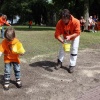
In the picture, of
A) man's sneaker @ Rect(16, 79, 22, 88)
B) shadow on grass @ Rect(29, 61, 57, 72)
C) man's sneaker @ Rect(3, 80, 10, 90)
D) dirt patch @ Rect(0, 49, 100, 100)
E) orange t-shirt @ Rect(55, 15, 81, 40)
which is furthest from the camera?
shadow on grass @ Rect(29, 61, 57, 72)

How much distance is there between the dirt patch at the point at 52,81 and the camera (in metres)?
6.67

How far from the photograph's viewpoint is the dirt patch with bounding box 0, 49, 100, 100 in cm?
667

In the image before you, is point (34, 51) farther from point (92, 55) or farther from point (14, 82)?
point (14, 82)

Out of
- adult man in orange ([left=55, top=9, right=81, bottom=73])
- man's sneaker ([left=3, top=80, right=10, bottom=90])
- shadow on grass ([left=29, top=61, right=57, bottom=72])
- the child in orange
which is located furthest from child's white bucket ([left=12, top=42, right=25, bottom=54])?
shadow on grass ([left=29, top=61, right=57, bottom=72])

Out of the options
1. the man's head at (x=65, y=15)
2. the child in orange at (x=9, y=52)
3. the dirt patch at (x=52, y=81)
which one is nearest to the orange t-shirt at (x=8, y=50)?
the child in orange at (x=9, y=52)

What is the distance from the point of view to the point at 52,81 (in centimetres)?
770

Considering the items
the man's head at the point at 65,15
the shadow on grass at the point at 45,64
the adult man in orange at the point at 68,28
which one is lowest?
the shadow on grass at the point at 45,64

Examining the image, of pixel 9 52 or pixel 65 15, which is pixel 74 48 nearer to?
pixel 65 15

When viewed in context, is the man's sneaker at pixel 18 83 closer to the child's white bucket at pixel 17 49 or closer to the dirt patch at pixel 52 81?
the dirt patch at pixel 52 81

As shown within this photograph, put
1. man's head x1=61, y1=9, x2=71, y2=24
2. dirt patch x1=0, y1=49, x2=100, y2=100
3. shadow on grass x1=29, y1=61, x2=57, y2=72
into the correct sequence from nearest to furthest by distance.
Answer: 1. dirt patch x1=0, y1=49, x2=100, y2=100
2. man's head x1=61, y1=9, x2=71, y2=24
3. shadow on grass x1=29, y1=61, x2=57, y2=72

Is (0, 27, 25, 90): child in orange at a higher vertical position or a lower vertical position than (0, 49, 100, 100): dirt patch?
higher

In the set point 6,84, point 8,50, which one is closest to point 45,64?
point 6,84

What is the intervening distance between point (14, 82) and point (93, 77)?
2.18 metres

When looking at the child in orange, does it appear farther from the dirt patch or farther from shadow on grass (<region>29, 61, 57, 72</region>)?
shadow on grass (<region>29, 61, 57, 72</region>)
